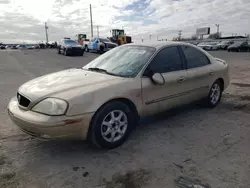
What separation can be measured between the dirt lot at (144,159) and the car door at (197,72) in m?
0.62

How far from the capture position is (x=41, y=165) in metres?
2.79

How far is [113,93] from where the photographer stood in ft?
9.96

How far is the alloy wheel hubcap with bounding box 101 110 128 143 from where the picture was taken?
10.1 ft

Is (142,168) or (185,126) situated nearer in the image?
(142,168)

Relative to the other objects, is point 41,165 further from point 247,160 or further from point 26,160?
point 247,160

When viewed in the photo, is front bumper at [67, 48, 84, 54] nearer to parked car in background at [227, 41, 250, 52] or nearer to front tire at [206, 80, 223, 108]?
front tire at [206, 80, 223, 108]

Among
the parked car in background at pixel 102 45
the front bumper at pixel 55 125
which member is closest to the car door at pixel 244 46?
the parked car in background at pixel 102 45

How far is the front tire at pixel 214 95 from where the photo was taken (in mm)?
4863

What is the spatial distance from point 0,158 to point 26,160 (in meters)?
0.36

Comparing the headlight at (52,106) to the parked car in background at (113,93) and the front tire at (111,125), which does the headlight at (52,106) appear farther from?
the front tire at (111,125)

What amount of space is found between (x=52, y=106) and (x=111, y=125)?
854 millimetres

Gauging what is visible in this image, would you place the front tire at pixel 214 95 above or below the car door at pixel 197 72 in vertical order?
below

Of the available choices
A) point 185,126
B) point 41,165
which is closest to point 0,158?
point 41,165

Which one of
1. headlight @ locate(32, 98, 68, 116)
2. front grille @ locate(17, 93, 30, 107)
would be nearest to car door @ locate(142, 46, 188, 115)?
headlight @ locate(32, 98, 68, 116)
